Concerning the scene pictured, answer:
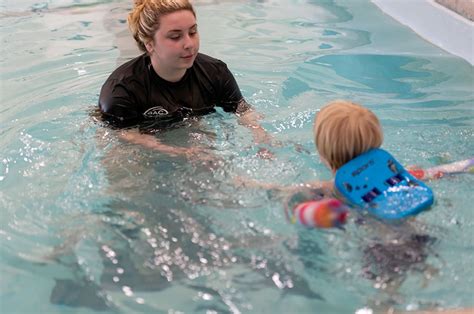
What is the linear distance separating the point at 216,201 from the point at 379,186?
28.9 inches

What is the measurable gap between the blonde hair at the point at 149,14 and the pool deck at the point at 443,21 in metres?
2.54

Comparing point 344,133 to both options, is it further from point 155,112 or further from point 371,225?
point 155,112

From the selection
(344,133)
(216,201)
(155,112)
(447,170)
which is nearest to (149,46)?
(155,112)

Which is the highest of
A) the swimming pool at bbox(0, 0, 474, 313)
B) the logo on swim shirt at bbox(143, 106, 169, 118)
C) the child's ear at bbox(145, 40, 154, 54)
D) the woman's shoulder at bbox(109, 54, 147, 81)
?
the child's ear at bbox(145, 40, 154, 54)

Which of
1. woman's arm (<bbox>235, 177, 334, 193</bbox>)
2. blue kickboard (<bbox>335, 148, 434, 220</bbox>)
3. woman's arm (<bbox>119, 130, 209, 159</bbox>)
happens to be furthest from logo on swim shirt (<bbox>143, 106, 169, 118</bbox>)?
blue kickboard (<bbox>335, 148, 434, 220</bbox>)

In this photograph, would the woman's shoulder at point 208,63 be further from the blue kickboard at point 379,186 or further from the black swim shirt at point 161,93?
the blue kickboard at point 379,186

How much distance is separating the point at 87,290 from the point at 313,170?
Result: 120 centimetres

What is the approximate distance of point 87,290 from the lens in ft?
7.04

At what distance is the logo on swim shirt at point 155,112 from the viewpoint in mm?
3062

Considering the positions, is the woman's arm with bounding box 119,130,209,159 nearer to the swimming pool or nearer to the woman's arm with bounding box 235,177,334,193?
the swimming pool

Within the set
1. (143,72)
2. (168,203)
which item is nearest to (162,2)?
(143,72)

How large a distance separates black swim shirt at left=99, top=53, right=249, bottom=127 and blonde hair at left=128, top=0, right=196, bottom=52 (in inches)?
5.8

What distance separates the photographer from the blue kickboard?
210 centimetres

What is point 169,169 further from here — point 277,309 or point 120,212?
point 277,309
